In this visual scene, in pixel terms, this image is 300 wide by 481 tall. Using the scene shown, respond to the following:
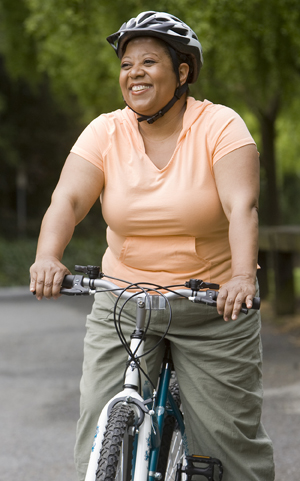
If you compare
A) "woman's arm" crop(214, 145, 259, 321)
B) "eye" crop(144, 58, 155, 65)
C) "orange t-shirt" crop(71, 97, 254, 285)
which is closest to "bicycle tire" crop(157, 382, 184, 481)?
"orange t-shirt" crop(71, 97, 254, 285)

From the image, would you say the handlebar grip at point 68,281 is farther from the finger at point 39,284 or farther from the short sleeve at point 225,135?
the short sleeve at point 225,135

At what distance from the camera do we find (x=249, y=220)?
2.34 metres

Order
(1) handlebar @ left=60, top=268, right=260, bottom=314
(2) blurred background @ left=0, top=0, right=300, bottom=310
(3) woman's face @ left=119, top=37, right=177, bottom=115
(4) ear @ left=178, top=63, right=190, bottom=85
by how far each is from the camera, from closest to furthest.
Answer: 1. (1) handlebar @ left=60, top=268, right=260, bottom=314
2. (3) woman's face @ left=119, top=37, right=177, bottom=115
3. (4) ear @ left=178, top=63, right=190, bottom=85
4. (2) blurred background @ left=0, top=0, right=300, bottom=310

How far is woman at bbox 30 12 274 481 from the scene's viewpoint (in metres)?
2.42

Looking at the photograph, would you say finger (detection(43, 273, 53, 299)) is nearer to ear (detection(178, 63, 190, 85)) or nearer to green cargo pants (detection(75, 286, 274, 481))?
green cargo pants (detection(75, 286, 274, 481))

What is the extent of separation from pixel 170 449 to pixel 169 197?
3.37 feet

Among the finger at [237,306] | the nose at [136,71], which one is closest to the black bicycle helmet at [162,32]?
the nose at [136,71]

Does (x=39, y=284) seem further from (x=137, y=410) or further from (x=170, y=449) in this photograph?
(x=170, y=449)

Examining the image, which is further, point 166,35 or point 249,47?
point 249,47

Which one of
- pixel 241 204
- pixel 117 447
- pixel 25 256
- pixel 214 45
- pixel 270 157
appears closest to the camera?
pixel 117 447

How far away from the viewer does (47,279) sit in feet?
7.26

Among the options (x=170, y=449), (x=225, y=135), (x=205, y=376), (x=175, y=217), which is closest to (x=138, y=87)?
(x=225, y=135)

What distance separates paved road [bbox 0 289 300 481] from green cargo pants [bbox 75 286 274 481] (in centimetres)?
138

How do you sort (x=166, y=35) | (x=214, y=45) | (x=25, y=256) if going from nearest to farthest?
(x=166, y=35), (x=214, y=45), (x=25, y=256)
